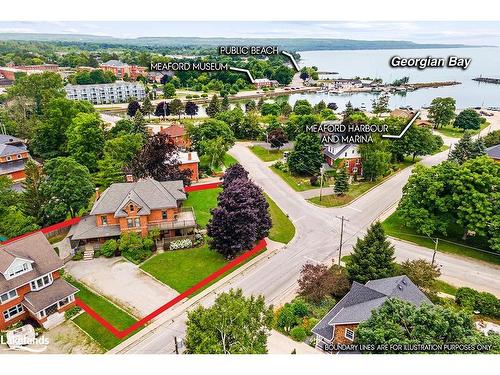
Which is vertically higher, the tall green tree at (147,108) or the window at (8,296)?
the tall green tree at (147,108)

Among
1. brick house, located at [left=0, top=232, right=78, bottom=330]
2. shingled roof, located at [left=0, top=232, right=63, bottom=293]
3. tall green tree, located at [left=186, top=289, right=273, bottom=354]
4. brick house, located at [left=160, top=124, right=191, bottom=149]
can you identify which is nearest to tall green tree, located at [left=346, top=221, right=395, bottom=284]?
tall green tree, located at [left=186, top=289, right=273, bottom=354]

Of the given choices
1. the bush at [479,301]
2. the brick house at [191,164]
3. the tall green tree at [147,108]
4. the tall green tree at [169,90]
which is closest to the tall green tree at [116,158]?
the brick house at [191,164]

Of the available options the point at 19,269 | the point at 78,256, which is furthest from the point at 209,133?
the point at 19,269

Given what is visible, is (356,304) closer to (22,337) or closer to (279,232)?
(279,232)

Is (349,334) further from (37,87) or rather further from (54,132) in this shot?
(37,87)

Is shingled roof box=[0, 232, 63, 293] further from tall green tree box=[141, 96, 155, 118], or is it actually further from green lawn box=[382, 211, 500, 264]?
tall green tree box=[141, 96, 155, 118]

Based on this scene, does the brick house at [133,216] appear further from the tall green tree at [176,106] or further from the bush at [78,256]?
the tall green tree at [176,106]

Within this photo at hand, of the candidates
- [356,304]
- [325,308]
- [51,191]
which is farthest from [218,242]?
[51,191]
